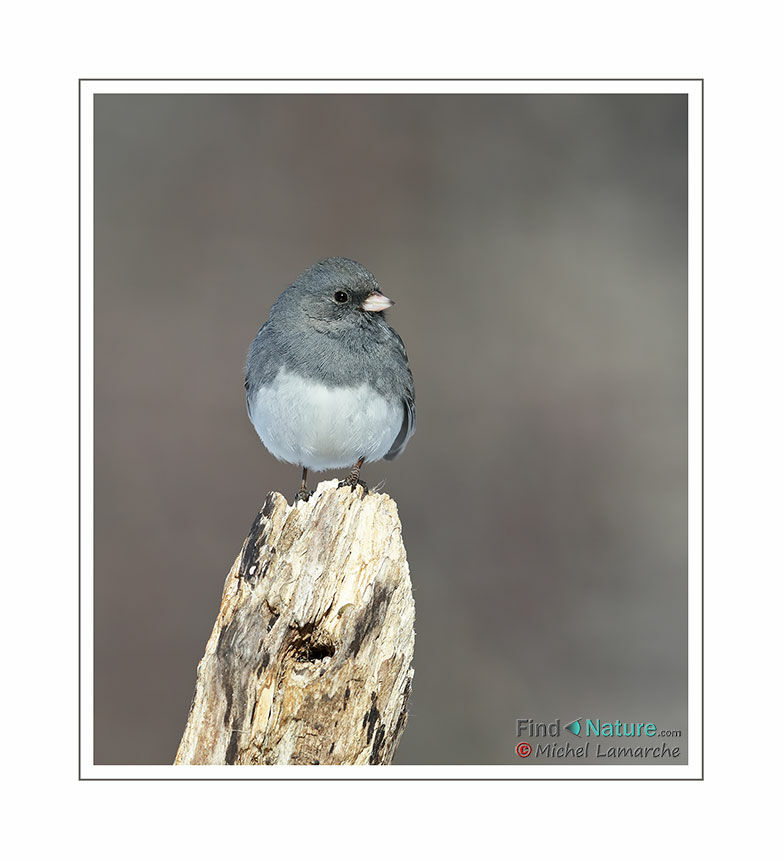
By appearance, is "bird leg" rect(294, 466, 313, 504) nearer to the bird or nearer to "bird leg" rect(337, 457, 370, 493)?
the bird

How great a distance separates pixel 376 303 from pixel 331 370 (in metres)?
0.29

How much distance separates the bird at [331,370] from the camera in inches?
113

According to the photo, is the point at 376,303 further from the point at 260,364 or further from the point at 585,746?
the point at 585,746

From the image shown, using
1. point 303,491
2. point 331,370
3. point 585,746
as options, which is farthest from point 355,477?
point 585,746

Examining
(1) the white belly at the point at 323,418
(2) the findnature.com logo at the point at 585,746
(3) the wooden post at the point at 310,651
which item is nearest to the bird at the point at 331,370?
(1) the white belly at the point at 323,418

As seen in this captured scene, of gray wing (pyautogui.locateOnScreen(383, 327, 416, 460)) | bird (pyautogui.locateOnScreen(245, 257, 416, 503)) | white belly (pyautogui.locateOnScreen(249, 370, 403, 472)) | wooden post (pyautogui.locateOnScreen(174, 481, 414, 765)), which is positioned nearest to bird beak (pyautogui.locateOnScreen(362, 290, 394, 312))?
bird (pyautogui.locateOnScreen(245, 257, 416, 503))

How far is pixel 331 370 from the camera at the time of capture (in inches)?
113

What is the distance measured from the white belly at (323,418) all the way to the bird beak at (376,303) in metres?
0.28
